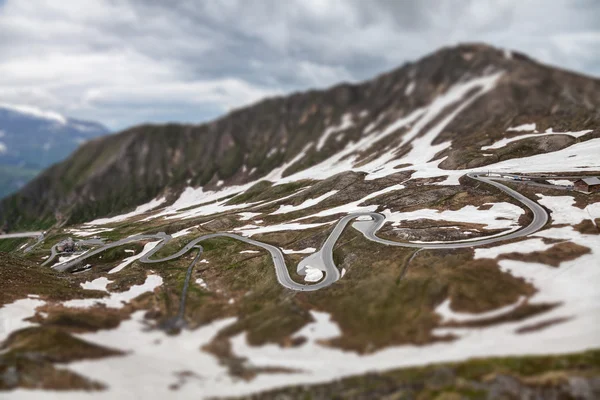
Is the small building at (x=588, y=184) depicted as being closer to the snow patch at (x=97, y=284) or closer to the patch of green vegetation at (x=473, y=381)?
the patch of green vegetation at (x=473, y=381)

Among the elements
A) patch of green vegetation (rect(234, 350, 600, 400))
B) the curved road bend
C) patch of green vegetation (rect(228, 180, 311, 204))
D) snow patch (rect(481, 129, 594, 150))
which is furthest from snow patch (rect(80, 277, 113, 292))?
snow patch (rect(481, 129, 594, 150))

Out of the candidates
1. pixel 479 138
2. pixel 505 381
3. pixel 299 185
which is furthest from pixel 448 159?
pixel 505 381

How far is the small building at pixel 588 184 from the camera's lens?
91.2 metres

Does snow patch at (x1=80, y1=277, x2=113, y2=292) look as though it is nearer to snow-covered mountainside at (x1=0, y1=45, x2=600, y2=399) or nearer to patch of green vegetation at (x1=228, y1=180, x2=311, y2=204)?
snow-covered mountainside at (x1=0, y1=45, x2=600, y2=399)

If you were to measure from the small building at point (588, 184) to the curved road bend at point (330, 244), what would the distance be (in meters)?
14.2

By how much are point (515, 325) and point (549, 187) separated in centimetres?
7351

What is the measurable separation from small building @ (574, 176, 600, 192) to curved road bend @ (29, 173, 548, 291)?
46.4 feet

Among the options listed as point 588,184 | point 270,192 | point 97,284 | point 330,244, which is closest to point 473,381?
point 330,244

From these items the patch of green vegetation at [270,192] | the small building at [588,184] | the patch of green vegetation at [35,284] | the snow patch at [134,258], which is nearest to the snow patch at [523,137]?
the small building at [588,184]

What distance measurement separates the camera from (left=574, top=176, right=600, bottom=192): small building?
91.2 m

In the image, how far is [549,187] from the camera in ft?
329

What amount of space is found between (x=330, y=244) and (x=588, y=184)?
73.7m

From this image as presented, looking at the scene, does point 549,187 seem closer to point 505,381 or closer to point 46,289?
point 505,381

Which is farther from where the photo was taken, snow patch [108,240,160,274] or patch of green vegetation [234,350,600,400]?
snow patch [108,240,160,274]
